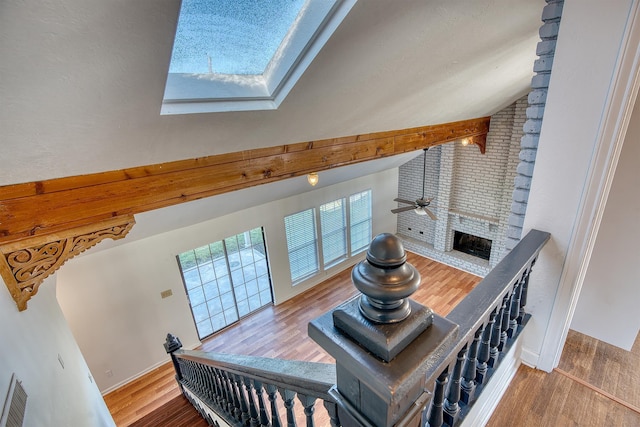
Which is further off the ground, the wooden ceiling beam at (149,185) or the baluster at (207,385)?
the wooden ceiling beam at (149,185)

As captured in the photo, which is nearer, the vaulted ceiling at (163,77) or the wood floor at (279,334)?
the vaulted ceiling at (163,77)

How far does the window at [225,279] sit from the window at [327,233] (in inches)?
27.3

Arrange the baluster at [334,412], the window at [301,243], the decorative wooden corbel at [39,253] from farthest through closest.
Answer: the window at [301,243] < the decorative wooden corbel at [39,253] < the baluster at [334,412]

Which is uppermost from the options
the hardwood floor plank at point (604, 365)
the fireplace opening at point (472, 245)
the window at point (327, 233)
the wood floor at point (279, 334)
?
the hardwood floor plank at point (604, 365)

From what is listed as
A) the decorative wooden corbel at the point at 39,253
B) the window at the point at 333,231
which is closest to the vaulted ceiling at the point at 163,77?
the decorative wooden corbel at the point at 39,253

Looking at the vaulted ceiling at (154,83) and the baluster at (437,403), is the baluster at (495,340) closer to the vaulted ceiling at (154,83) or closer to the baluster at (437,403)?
the baluster at (437,403)

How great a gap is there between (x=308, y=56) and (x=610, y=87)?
1385 millimetres

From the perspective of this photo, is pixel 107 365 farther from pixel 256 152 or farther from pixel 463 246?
pixel 463 246

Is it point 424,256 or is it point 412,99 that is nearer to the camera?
point 412,99

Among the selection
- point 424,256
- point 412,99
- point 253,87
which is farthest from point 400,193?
point 253,87

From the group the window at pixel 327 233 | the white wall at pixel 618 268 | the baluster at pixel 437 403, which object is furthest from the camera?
the window at pixel 327 233

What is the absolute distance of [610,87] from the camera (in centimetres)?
120

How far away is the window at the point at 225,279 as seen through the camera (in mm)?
4953

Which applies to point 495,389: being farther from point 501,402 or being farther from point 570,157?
point 570,157
